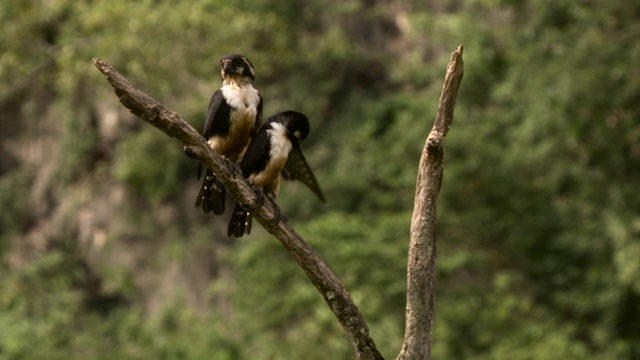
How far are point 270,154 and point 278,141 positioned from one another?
0.05 m

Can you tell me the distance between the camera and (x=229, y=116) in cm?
406

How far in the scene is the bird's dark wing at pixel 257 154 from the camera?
4.01m

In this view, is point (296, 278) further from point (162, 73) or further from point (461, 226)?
point (162, 73)

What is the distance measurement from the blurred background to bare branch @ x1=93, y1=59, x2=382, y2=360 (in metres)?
4.06

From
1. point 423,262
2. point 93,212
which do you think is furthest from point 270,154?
point 93,212

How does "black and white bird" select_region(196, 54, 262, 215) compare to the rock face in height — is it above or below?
below

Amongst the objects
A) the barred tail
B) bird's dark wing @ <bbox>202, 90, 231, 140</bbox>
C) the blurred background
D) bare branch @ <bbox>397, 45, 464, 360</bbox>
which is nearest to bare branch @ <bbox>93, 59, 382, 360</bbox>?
bare branch @ <bbox>397, 45, 464, 360</bbox>

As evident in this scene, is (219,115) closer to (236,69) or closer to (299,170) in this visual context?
(236,69)

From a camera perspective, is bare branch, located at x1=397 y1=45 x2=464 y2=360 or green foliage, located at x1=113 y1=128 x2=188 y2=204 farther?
green foliage, located at x1=113 y1=128 x2=188 y2=204

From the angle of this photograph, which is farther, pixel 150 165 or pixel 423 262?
pixel 150 165

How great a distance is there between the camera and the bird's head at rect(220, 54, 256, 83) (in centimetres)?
406

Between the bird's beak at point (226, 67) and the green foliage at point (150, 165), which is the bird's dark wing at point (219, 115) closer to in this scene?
the bird's beak at point (226, 67)

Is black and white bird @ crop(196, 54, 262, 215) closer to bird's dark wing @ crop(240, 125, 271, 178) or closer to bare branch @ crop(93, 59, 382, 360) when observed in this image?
bird's dark wing @ crop(240, 125, 271, 178)

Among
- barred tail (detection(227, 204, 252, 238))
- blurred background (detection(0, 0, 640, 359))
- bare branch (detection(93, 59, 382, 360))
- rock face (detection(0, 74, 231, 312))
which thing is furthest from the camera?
rock face (detection(0, 74, 231, 312))
